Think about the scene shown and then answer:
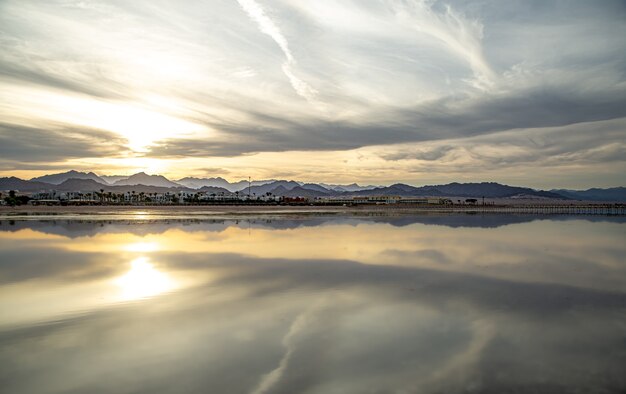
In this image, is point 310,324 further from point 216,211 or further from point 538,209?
point 538,209

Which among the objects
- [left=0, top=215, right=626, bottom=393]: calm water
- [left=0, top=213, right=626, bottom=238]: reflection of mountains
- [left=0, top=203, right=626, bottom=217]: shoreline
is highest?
[left=0, top=203, right=626, bottom=217]: shoreline

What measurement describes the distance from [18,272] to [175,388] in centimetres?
1589

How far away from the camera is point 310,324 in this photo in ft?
38.2

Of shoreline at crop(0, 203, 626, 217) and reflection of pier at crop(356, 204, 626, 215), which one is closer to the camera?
shoreline at crop(0, 203, 626, 217)

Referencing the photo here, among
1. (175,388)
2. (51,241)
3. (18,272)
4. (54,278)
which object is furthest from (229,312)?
(51,241)

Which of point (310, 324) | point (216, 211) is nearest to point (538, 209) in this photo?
point (216, 211)

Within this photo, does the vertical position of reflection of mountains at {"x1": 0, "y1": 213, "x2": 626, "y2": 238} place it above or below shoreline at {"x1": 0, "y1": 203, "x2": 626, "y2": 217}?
below

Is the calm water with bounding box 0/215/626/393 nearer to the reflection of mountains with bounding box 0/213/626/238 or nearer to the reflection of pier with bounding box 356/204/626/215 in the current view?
the reflection of mountains with bounding box 0/213/626/238

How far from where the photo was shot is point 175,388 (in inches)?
309

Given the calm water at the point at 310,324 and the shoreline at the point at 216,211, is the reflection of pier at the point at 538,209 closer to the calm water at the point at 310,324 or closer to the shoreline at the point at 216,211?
the shoreline at the point at 216,211

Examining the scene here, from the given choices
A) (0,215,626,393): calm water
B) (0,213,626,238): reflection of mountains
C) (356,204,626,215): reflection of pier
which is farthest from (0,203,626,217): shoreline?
(0,215,626,393): calm water

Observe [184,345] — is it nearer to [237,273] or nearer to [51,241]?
[237,273]

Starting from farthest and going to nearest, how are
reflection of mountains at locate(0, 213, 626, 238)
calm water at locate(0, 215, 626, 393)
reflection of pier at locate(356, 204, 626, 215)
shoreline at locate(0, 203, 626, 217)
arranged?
reflection of pier at locate(356, 204, 626, 215) → shoreline at locate(0, 203, 626, 217) → reflection of mountains at locate(0, 213, 626, 238) → calm water at locate(0, 215, 626, 393)

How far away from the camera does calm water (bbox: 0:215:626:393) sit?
8.30 metres
